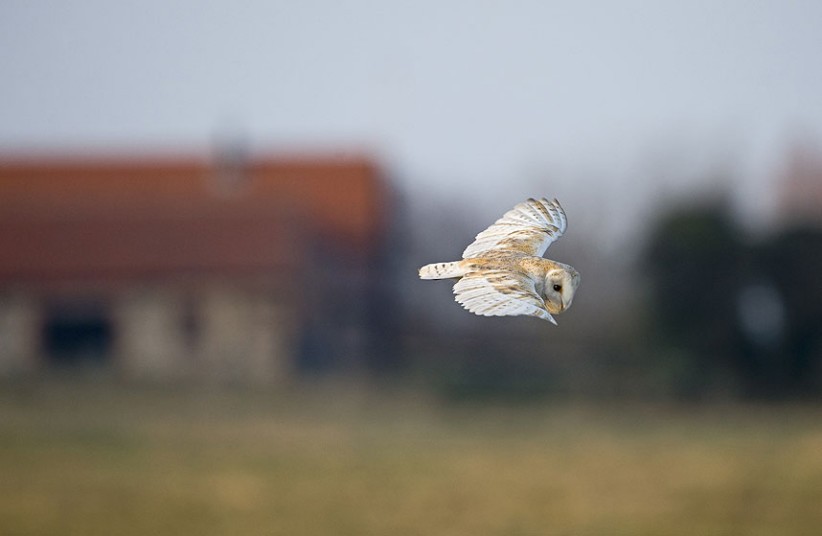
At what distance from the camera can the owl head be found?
14.6 ft

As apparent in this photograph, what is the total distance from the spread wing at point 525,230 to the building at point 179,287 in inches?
1641

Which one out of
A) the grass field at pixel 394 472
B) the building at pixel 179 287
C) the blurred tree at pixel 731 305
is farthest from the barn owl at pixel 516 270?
the building at pixel 179 287

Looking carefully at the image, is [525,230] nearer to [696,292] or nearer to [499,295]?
[499,295]

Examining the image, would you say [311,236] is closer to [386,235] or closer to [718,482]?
[386,235]

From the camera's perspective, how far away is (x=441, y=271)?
5297 mm

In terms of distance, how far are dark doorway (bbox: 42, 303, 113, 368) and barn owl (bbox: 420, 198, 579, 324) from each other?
43019 millimetres

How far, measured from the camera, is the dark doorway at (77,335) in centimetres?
4766

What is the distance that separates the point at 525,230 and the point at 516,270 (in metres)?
0.76

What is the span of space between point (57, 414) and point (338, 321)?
1546 centimetres

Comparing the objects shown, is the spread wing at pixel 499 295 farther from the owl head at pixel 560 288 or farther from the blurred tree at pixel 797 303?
the blurred tree at pixel 797 303

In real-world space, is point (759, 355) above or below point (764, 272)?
below

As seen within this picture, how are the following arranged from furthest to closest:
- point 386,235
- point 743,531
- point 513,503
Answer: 1. point 386,235
2. point 513,503
3. point 743,531

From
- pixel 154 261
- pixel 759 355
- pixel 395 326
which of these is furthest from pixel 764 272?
pixel 154 261

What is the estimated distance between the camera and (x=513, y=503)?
2797 centimetres
